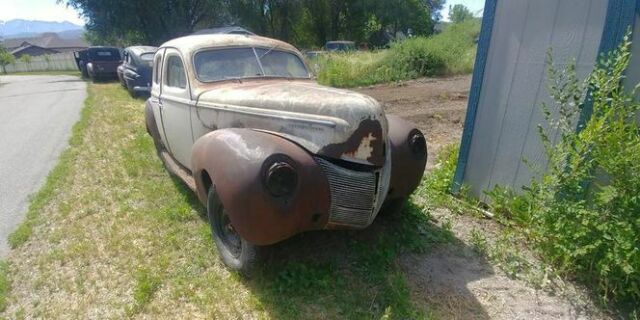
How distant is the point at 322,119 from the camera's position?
2.74 m

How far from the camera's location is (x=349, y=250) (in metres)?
3.38

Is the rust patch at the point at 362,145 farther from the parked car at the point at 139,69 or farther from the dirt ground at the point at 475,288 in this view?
the parked car at the point at 139,69

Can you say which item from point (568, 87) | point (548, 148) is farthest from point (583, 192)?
point (568, 87)

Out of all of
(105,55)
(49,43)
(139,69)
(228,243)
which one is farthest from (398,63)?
(49,43)

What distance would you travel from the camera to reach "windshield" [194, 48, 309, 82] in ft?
13.0

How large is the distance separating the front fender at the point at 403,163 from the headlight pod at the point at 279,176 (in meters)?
1.08

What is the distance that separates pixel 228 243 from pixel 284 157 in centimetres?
120

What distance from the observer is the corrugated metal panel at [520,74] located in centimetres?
321

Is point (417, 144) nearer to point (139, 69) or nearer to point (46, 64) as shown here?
point (139, 69)

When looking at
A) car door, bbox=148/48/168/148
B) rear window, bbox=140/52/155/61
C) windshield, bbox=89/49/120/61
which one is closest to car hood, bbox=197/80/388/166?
car door, bbox=148/48/168/148

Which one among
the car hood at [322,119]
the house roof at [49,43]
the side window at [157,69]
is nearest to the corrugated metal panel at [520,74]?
the car hood at [322,119]

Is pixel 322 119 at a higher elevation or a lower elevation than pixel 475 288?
higher

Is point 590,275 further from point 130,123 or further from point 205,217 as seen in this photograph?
point 130,123

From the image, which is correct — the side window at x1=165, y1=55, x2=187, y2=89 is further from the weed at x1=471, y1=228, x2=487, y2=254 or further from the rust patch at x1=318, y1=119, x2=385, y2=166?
the weed at x1=471, y1=228, x2=487, y2=254
